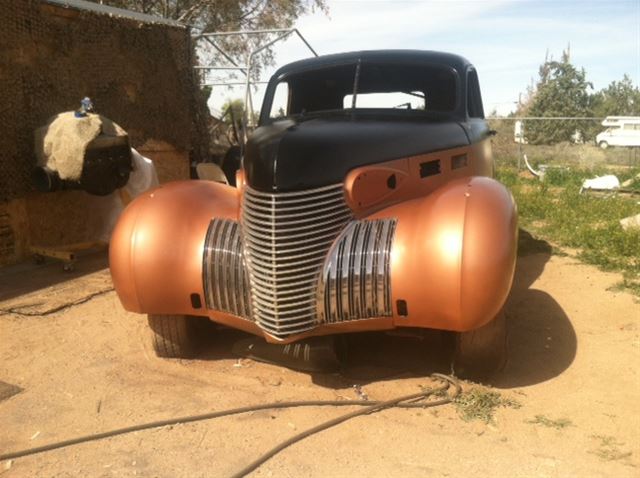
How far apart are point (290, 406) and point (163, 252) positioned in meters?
1.17

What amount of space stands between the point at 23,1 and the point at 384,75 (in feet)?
14.6

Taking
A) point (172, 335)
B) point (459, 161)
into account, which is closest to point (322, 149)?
point (459, 161)

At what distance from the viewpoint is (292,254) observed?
3172 mm

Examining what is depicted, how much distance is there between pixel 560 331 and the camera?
439 centimetres

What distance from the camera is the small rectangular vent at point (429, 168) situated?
3842 mm

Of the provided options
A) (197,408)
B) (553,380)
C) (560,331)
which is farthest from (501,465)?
(560,331)

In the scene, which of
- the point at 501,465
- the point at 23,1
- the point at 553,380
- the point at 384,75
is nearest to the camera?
the point at 501,465

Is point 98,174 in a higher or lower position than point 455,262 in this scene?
lower

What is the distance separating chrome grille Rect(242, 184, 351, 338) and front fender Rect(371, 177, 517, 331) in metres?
0.42

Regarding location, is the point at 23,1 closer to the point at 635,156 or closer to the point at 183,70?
the point at 183,70

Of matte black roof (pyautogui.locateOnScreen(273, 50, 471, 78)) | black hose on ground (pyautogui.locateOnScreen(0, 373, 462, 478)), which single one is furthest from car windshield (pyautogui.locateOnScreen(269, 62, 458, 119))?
black hose on ground (pyautogui.locateOnScreen(0, 373, 462, 478))

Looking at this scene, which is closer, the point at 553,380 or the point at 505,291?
the point at 505,291

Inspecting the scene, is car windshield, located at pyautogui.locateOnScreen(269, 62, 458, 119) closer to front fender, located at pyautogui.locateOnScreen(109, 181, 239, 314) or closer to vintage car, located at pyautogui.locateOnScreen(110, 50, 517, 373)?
vintage car, located at pyautogui.locateOnScreen(110, 50, 517, 373)

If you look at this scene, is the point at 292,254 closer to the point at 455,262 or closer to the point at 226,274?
the point at 226,274
